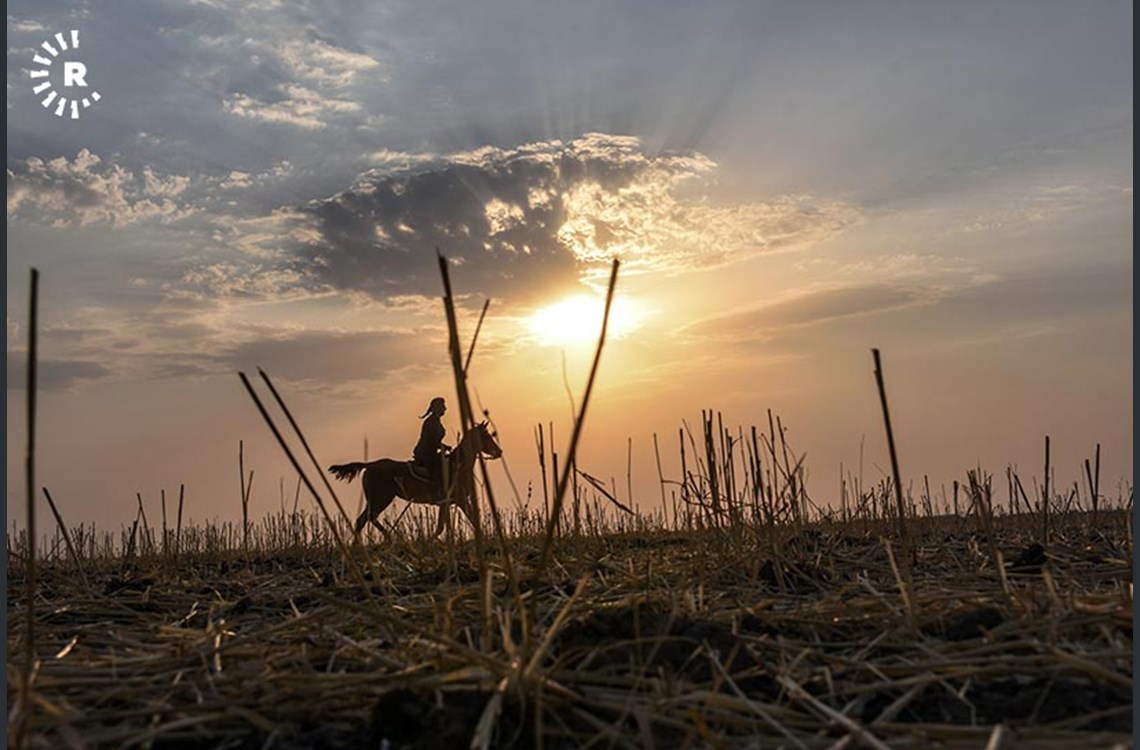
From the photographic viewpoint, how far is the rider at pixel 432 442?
40.9ft

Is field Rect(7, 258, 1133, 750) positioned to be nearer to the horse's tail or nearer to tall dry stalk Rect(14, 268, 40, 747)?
tall dry stalk Rect(14, 268, 40, 747)

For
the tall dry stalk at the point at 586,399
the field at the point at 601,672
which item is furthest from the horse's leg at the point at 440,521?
the tall dry stalk at the point at 586,399

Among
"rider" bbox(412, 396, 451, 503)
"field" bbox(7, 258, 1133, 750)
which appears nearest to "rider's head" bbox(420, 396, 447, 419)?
"rider" bbox(412, 396, 451, 503)

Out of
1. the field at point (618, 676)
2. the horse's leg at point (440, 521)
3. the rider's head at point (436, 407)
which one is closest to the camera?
the field at point (618, 676)

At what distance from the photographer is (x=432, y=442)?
1284 centimetres

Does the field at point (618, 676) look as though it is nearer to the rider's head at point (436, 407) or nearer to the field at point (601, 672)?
the field at point (601, 672)

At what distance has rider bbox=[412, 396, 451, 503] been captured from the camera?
12.5m

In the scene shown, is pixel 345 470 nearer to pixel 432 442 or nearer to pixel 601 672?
pixel 432 442

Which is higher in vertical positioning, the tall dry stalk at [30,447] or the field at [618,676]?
the tall dry stalk at [30,447]

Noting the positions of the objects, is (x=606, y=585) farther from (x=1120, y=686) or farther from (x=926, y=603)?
(x=1120, y=686)

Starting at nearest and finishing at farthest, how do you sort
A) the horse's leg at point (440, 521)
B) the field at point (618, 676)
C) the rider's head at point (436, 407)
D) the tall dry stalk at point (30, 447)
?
the tall dry stalk at point (30, 447) < the field at point (618, 676) < the horse's leg at point (440, 521) < the rider's head at point (436, 407)

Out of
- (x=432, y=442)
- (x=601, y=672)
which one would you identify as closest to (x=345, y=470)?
(x=432, y=442)

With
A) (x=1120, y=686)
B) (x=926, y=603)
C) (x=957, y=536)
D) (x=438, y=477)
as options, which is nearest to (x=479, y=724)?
(x=1120, y=686)

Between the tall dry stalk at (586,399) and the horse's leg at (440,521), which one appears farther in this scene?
the horse's leg at (440,521)
